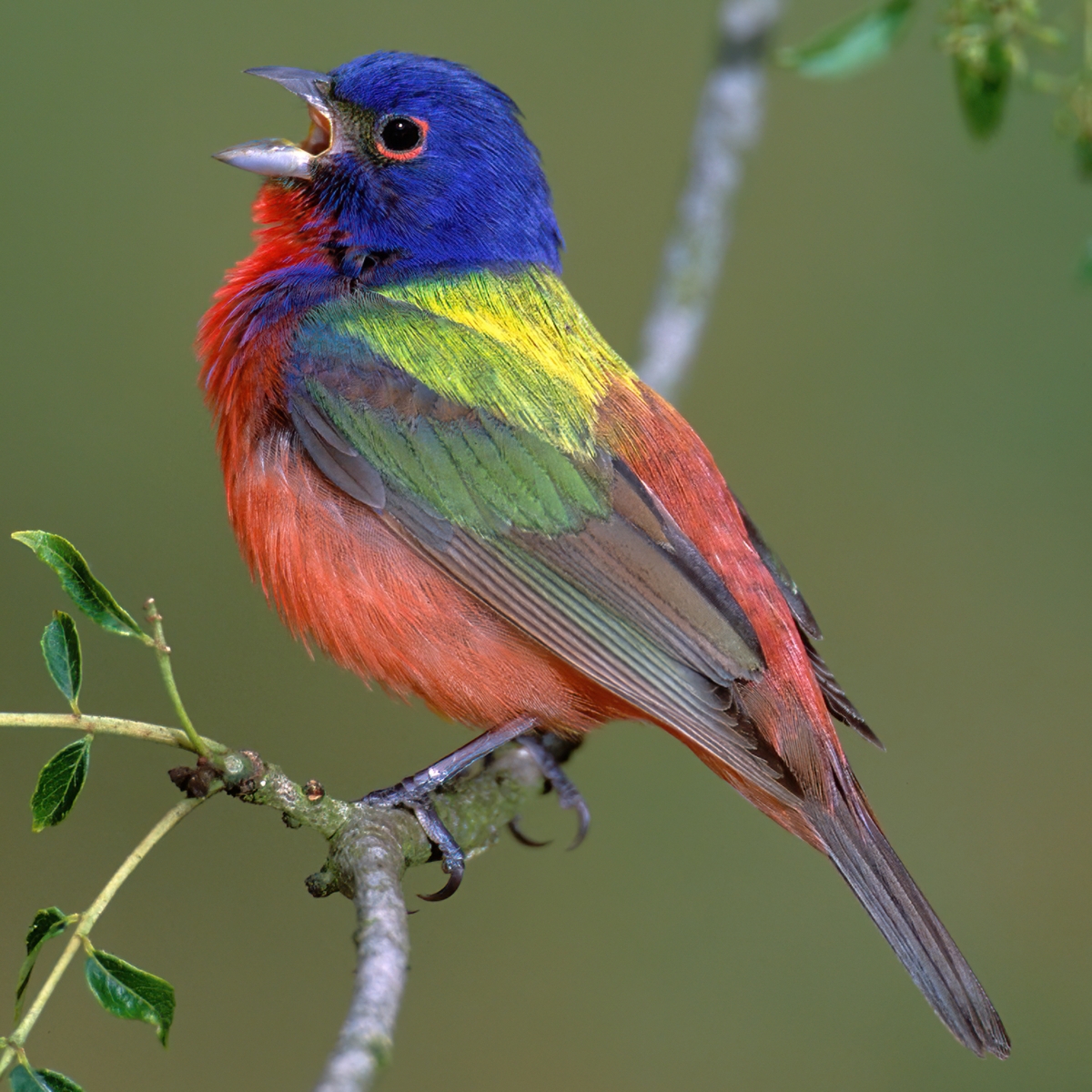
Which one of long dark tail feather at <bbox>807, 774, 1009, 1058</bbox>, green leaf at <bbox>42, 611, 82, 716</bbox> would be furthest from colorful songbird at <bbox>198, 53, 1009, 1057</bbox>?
green leaf at <bbox>42, 611, 82, 716</bbox>

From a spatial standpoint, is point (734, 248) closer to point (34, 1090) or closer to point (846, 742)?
point (846, 742)

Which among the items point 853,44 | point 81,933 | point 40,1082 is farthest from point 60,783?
point 853,44

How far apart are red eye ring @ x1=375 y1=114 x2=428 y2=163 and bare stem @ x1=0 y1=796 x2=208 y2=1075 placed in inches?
82.8

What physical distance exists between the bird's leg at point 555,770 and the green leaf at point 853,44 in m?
2.06

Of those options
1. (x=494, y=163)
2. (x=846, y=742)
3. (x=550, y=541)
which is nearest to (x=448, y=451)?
(x=550, y=541)

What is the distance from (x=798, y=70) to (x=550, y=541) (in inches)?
53.6

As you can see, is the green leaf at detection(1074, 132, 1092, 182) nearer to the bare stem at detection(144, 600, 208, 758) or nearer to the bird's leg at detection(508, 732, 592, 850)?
the bird's leg at detection(508, 732, 592, 850)

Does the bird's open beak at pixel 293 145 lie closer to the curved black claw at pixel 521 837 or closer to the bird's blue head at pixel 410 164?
the bird's blue head at pixel 410 164

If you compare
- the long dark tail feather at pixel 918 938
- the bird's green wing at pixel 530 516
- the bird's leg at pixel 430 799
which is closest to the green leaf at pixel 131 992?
the bird's leg at pixel 430 799

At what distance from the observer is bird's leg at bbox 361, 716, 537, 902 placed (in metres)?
3.15

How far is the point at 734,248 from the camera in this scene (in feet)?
22.9

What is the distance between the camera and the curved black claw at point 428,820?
10.3ft

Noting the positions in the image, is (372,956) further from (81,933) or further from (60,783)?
(60,783)

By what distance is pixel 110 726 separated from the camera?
205 cm
